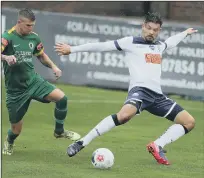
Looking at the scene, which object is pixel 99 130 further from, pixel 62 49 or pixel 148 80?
pixel 62 49

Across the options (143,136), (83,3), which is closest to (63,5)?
(83,3)

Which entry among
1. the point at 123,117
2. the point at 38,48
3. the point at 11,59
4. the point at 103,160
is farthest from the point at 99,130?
the point at 38,48

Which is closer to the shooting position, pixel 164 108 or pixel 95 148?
pixel 164 108

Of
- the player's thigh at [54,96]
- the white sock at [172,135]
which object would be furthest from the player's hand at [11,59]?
the white sock at [172,135]

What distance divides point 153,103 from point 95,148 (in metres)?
1.64

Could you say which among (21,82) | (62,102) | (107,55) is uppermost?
(21,82)

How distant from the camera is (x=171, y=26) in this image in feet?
65.7

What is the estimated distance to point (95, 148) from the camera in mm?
12062

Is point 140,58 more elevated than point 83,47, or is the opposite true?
point 83,47

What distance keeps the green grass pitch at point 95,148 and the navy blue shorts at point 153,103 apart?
2.24ft

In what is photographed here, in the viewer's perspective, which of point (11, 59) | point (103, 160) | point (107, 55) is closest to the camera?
point (103, 160)

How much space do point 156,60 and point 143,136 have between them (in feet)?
9.80

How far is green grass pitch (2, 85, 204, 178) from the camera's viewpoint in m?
9.95

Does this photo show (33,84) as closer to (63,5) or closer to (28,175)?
(28,175)
